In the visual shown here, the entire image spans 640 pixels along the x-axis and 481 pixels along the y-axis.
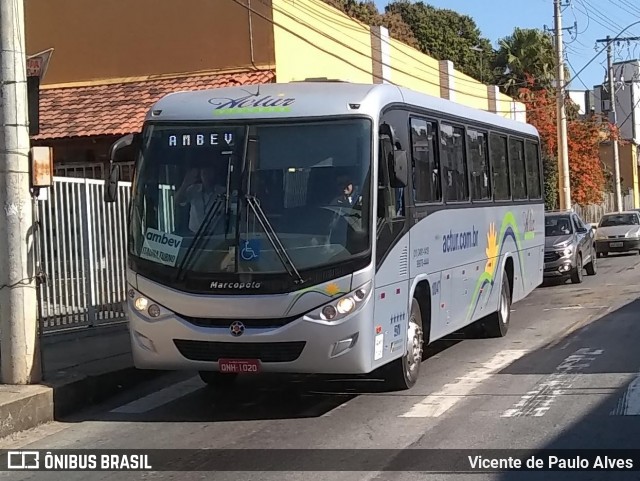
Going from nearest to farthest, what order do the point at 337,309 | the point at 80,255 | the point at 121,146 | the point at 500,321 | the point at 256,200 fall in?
the point at 337,309 → the point at 256,200 → the point at 121,146 → the point at 500,321 → the point at 80,255

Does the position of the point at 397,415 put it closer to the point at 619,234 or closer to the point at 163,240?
the point at 163,240

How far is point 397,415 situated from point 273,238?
1.95 m

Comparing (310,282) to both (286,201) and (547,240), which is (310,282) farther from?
(547,240)

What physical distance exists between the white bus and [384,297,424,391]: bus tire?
0.02 meters

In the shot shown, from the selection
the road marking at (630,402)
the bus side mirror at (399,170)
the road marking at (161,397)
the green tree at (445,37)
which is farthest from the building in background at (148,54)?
the green tree at (445,37)

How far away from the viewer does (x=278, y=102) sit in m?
8.49

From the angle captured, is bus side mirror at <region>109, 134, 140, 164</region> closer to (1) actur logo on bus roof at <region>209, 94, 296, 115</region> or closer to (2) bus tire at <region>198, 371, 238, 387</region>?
(1) actur logo on bus roof at <region>209, 94, 296, 115</region>

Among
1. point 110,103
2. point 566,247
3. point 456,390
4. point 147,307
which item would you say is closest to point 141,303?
point 147,307

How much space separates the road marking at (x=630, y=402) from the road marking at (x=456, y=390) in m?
1.45

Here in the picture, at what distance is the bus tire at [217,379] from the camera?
9.82 meters

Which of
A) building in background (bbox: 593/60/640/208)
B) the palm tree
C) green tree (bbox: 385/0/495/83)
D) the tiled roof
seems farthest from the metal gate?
building in background (bbox: 593/60/640/208)

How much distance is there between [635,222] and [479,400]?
24248 mm

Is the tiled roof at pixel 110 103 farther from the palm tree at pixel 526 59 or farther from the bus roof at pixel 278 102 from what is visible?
the palm tree at pixel 526 59

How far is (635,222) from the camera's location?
31172 millimetres
